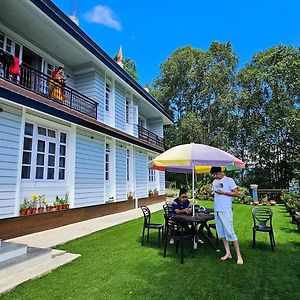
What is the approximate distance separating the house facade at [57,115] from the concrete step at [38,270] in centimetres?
264

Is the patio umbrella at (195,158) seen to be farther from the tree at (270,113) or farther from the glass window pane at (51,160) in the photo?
the tree at (270,113)

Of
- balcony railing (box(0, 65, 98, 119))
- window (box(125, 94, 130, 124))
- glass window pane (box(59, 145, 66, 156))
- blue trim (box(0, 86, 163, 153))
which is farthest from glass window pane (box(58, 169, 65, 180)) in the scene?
window (box(125, 94, 130, 124))

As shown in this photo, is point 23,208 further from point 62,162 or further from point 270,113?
point 270,113

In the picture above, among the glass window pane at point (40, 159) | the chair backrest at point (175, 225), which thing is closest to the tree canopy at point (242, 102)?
the glass window pane at point (40, 159)

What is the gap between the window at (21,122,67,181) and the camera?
8.24m

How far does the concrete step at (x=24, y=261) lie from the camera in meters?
4.38

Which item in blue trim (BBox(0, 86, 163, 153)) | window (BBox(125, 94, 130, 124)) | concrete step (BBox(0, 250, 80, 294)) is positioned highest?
window (BBox(125, 94, 130, 124))

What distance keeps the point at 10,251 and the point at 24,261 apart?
34 cm

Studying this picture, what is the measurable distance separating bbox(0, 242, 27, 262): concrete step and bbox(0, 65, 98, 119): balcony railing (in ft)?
14.7

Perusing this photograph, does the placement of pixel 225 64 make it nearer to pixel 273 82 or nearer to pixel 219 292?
pixel 273 82

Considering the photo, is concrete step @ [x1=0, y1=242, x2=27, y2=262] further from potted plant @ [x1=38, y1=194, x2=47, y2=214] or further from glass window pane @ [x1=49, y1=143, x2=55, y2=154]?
glass window pane @ [x1=49, y1=143, x2=55, y2=154]

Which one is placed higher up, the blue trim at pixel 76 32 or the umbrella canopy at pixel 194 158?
the blue trim at pixel 76 32

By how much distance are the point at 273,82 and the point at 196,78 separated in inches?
303

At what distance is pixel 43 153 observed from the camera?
887 centimetres
